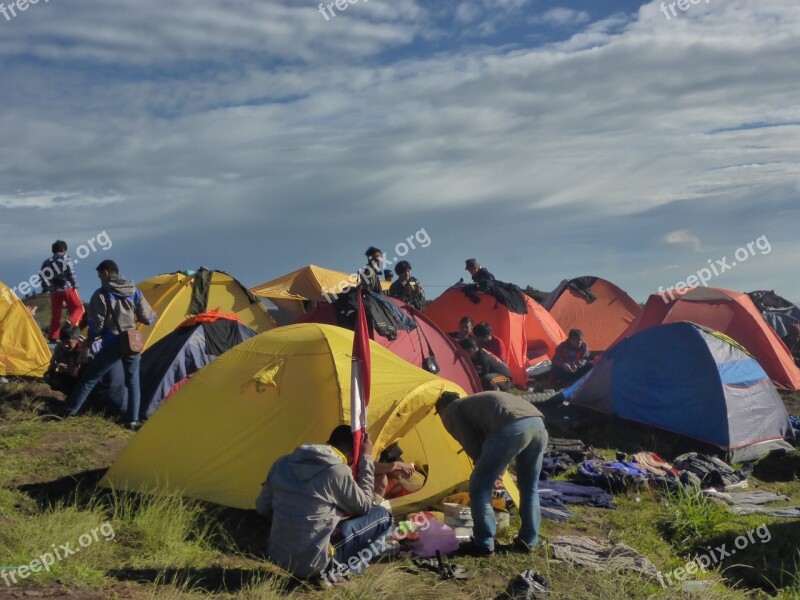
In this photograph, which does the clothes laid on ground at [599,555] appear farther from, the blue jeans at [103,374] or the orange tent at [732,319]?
the orange tent at [732,319]

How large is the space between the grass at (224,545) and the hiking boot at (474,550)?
7cm

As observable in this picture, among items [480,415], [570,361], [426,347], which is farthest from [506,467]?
[570,361]

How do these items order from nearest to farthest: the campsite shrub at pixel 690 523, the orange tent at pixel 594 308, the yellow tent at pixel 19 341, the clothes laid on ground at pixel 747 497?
the campsite shrub at pixel 690 523 < the clothes laid on ground at pixel 747 497 < the yellow tent at pixel 19 341 < the orange tent at pixel 594 308

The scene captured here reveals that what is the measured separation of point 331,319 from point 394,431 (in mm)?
3910

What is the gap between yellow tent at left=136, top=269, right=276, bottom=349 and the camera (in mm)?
13383

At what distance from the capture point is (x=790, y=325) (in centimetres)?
1775

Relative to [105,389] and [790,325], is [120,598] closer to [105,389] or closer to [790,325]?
[105,389]

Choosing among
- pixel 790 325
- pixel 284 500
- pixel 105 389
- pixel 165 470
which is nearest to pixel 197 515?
pixel 165 470

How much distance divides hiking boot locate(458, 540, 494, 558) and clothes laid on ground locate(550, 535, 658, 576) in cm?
53

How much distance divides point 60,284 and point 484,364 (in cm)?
647

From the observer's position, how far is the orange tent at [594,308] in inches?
691

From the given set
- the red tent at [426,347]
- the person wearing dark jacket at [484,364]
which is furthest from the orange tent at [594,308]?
the red tent at [426,347]

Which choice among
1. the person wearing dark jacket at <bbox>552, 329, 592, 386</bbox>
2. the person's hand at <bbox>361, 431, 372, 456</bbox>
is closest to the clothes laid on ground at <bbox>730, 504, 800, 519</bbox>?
the person's hand at <bbox>361, 431, 372, 456</bbox>

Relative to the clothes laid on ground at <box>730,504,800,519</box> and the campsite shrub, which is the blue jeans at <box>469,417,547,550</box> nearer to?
the campsite shrub
